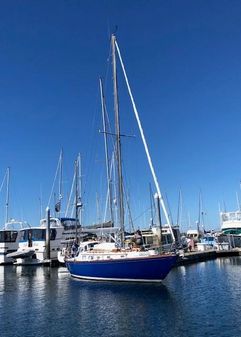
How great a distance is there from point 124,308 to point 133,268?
845 cm

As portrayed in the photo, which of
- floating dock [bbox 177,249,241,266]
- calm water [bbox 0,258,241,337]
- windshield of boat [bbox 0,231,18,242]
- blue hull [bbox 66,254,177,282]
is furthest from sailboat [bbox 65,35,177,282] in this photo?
windshield of boat [bbox 0,231,18,242]

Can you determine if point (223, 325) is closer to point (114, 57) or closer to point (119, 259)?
point (119, 259)

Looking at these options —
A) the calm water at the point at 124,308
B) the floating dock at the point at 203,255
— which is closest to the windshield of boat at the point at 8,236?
the floating dock at the point at 203,255

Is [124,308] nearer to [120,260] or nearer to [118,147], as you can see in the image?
[120,260]

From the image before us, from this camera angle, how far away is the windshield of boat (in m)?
69.4

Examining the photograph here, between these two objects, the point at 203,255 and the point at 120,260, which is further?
the point at 203,255

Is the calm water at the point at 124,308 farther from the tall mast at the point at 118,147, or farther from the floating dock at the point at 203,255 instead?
the floating dock at the point at 203,255

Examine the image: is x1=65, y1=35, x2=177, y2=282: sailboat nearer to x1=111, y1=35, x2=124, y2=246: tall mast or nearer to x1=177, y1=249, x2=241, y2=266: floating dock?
x1=111, y1=35, x2=124, y2=246: tall mast

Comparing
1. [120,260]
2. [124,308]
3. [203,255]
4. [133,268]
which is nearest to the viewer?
[124,308]

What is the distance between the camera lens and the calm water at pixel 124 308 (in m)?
20.9

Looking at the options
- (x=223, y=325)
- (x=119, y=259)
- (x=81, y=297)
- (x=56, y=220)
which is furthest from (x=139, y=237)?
(x=56, y=220)

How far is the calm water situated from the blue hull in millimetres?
933

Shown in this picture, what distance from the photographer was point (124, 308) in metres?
25.8

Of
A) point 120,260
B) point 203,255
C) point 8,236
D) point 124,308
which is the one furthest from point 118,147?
point 8,236
